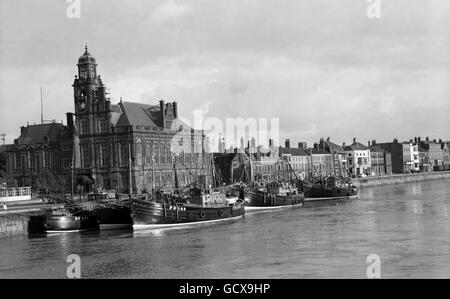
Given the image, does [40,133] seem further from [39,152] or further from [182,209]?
[182,209]

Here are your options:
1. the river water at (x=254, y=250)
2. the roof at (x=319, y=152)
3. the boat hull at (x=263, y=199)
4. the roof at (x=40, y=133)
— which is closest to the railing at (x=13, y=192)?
the roof at (x=40, y=133)

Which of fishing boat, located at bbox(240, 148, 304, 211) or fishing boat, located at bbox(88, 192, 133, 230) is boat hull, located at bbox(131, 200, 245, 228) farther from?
fishing boat, located at bbox(240, 148, 304, 211)

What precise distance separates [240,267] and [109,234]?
2740 centimetres

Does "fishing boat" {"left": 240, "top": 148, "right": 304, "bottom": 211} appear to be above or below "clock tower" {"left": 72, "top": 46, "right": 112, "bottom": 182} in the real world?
below

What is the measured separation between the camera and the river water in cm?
3719

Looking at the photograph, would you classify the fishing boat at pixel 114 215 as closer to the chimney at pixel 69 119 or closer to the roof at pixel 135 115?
the roof at pixel 135 115

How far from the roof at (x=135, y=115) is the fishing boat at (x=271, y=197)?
23622 millimetres

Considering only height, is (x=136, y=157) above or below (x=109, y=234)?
above

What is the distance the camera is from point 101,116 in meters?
107

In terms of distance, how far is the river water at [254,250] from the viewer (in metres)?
37.2

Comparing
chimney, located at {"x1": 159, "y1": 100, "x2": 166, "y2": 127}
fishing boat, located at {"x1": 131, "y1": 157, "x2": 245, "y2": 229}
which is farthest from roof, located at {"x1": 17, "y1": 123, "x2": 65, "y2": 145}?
fishing boat, located at {"x1": 131, "y1": 157, "x2": 245, "y2": 229}
